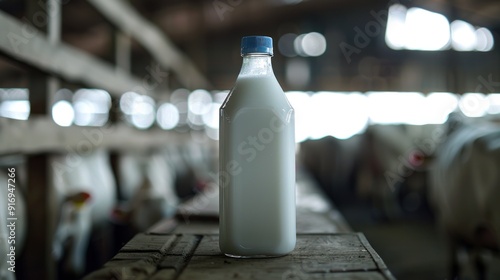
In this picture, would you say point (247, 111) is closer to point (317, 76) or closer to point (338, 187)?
point (338, 187)

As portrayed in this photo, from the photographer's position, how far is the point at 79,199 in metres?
1.29

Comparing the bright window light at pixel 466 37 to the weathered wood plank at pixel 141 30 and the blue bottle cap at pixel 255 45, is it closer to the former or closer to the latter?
the weathered wood plank at pixel 141 30

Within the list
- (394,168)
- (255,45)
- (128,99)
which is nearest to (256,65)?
(255,45)

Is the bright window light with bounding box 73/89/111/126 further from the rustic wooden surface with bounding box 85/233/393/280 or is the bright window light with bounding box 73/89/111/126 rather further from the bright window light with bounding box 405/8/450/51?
the rustic wooden surface with bounding box 85/233/393/280

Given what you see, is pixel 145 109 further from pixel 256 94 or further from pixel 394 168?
pixel 256 94

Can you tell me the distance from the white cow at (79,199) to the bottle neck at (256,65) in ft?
2.25

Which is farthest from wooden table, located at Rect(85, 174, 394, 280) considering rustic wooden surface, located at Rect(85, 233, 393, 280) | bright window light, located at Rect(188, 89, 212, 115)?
bright window light, located at Rect(188, 89, 212, 115)

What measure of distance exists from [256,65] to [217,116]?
16.7ft

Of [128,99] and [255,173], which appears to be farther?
[128,99]

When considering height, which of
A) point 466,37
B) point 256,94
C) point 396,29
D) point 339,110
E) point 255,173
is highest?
point 396,29

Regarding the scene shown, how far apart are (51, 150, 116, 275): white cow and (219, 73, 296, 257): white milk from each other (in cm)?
67

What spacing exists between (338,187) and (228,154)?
4512 mm

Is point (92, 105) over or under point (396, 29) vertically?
under

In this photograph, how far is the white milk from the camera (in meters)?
0.69
